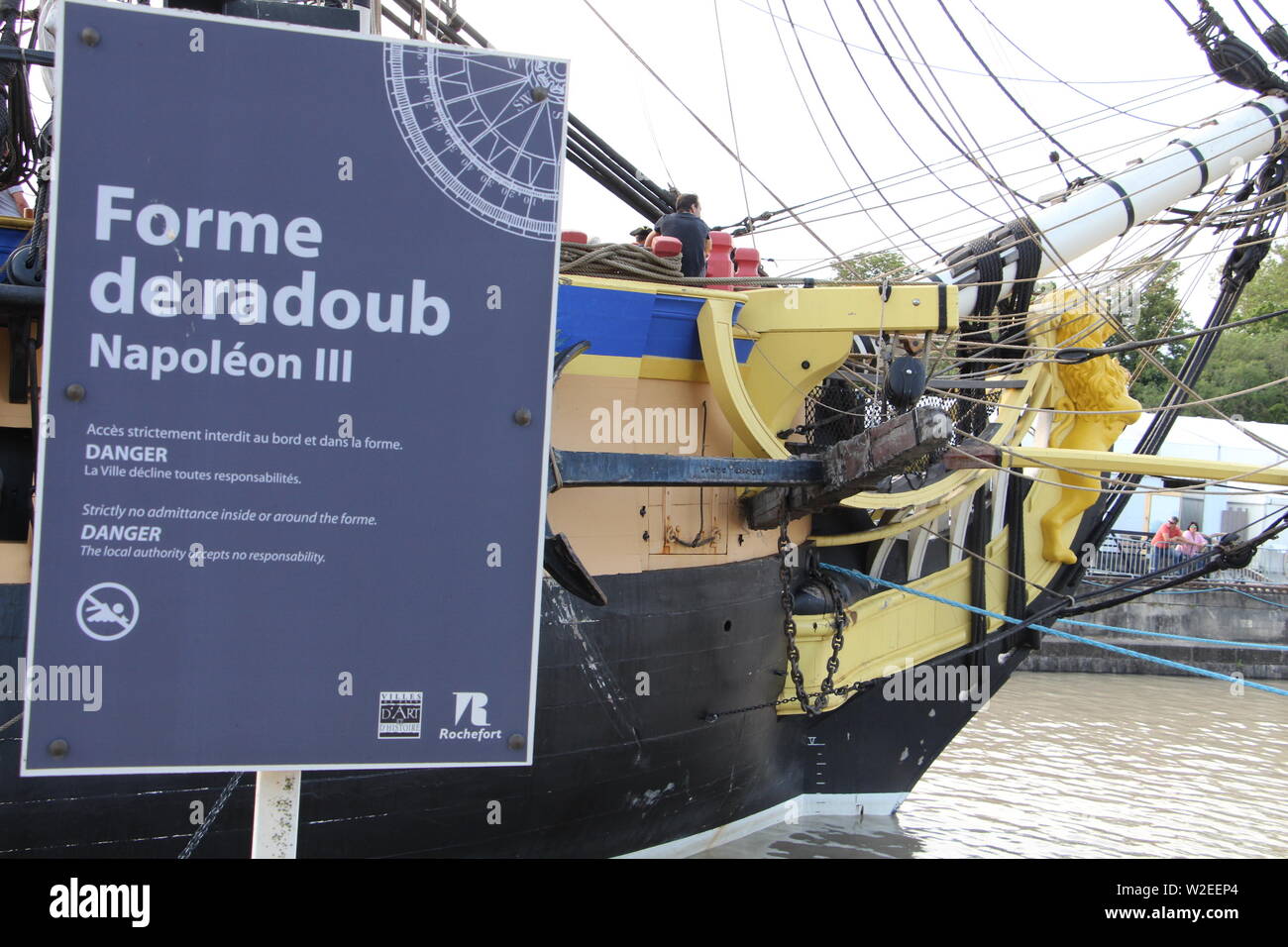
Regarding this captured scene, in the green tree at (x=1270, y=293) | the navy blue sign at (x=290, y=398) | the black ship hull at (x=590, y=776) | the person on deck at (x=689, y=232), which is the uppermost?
the green tree at (x=1270, y=293)

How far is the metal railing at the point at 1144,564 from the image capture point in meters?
19.0

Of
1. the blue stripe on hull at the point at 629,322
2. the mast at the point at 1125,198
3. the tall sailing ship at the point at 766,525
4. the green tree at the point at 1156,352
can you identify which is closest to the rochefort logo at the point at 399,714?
the tall sailing ship at the point at 766,525

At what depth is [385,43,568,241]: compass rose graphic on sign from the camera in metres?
2.64

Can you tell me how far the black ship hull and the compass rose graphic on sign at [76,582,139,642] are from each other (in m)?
2.58

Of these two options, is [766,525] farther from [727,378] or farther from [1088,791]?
[1088,791]

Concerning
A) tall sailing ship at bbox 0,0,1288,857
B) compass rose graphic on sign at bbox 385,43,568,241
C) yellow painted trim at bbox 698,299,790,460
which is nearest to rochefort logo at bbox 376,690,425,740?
compass rose graphic on sign at bbox 385,43,568,241

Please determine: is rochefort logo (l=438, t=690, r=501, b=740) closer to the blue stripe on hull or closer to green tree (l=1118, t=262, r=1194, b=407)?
the blue stripe on hull

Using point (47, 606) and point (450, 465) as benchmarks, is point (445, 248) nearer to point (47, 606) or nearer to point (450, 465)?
point (450, 465)

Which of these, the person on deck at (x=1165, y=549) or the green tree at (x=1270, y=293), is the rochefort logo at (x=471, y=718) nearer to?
the person on deck at (x=1165, y=549)

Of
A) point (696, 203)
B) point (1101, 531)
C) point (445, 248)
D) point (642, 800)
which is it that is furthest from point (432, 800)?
point (1101, 531)

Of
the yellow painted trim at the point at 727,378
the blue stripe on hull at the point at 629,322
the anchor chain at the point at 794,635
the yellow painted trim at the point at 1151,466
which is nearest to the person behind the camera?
the blue stripe on hull at the point at 629,322

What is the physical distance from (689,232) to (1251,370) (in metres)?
35.0

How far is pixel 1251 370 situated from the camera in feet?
122

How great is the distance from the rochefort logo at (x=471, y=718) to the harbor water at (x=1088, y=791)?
16.7 feet
